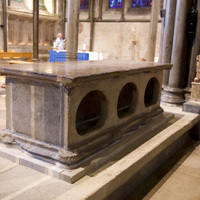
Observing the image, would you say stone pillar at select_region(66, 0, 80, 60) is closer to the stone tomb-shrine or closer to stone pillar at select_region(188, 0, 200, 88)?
stone pillar at select_region(188, 0, 200, 88)

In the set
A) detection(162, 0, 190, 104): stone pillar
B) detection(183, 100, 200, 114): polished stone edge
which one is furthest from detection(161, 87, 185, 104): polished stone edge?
detection(183, 100, 200, 114): polished stone edge

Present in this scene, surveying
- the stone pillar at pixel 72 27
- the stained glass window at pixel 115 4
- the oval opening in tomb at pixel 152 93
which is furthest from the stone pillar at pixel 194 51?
the stained glass window at pixel 115 4

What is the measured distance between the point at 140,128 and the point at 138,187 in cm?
84

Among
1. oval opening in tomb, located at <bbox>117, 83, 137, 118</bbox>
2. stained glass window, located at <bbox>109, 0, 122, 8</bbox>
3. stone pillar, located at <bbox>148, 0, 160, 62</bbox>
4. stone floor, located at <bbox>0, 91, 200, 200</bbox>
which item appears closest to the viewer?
stone floor, located at <bbox>0, 91, 200, 200</bbox>

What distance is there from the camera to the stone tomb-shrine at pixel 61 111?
242cm

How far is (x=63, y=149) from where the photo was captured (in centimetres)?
248

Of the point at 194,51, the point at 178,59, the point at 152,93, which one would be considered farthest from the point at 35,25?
the point at 152,93

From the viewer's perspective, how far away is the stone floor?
212 centimetres

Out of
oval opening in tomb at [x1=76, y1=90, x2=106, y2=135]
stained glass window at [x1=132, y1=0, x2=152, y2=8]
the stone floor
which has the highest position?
stained glass window at [x1=132, y1=0, x2=152, y2=8]

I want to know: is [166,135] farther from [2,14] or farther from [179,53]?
[2,14]

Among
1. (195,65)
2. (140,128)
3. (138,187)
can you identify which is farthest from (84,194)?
(195,65)

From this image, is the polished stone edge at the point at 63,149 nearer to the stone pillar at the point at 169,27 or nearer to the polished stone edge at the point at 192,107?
the polished stone edge at the point at 192,107

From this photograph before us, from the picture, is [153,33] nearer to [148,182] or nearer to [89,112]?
[89,112]

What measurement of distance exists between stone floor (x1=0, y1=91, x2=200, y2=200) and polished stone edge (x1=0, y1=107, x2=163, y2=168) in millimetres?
169
